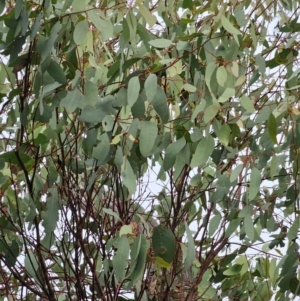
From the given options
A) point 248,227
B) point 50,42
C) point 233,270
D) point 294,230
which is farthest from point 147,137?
point 233,270

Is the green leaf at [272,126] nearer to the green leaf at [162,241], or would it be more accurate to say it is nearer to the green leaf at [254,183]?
the green leaf at [254,183]

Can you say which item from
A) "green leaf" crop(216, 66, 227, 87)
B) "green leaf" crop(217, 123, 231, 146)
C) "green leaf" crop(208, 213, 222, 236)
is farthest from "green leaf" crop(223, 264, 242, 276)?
"green leaf" crop(216, 66, 227, 87)

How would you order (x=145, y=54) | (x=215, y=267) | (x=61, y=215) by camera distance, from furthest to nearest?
(x=215, y=267), (x=61, y=215), (x=145, y=54)

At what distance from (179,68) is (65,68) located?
0.27 m

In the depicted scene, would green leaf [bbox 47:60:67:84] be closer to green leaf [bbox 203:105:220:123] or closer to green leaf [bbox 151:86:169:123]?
green leaf [bbox 151:86:169:123]

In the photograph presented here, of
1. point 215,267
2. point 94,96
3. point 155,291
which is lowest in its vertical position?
point 155,291

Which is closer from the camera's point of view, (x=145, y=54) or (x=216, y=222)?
(x=145, y=54)

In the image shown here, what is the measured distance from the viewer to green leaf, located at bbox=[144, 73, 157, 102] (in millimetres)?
1402

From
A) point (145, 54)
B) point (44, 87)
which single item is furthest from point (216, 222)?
point (44, 87)

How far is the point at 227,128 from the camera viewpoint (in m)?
1.54

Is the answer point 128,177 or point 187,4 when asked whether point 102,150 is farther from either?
point 187,4

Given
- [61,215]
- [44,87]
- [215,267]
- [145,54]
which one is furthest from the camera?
[215,267]

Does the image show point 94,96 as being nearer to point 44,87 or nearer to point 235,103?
point 44,87

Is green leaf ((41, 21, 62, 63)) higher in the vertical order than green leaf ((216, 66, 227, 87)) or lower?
higher
